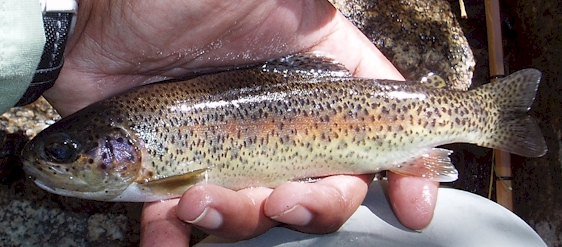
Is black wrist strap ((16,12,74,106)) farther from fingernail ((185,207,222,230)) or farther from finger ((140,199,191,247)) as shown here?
fingernail ((185,207,222,230))

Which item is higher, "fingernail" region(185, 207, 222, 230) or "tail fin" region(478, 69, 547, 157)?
"tail fin" region(478, 69, 547, 157)

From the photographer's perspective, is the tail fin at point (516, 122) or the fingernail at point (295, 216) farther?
the tail fin at point (516, 122)

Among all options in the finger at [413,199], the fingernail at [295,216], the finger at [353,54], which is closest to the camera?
the fingernail at [295,216]

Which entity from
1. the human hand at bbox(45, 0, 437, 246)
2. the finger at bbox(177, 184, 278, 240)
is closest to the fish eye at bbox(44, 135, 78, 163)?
the human hand at bbox(45, 0, 437, 246)

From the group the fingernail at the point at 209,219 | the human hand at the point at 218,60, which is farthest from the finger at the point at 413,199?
the fingernail at the point at 209,219

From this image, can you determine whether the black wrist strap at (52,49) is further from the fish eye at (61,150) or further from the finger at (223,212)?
the finger at (223,212)

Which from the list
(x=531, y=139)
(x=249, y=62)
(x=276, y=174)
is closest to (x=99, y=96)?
(x=249, y=62)

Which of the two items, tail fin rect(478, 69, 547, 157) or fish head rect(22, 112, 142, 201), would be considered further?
tail fin rect(478, 69, 547, 157)
